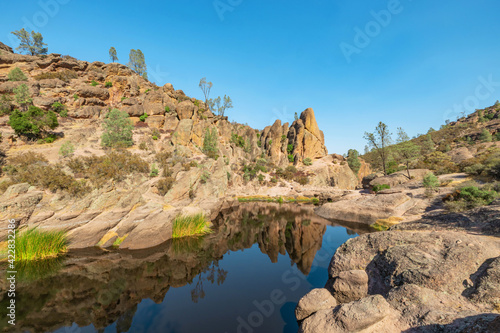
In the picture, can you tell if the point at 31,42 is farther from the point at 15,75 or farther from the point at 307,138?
the point at 307,138

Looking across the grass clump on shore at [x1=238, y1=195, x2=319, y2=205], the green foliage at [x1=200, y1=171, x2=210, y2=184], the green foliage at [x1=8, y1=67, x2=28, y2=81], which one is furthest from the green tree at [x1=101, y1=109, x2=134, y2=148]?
the green foliage at [x1=8, y1=67, x2=28, y2=81]

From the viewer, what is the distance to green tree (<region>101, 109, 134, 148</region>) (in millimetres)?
34306

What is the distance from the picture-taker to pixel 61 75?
52.0 metres

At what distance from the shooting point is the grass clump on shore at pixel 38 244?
39.6 ft

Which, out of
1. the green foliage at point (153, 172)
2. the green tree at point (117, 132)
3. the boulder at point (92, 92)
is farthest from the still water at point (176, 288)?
the boulder at point (92, 92)

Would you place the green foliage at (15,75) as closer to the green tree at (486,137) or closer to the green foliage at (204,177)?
the green foliage at (204,177)

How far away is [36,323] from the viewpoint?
292 inches

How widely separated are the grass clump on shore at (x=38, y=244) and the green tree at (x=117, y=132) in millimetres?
22861

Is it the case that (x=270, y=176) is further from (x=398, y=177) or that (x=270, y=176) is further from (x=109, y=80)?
(x=109, y=80)

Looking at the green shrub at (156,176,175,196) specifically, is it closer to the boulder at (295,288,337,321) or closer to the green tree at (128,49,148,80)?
the boulder at (295,288,337,321)

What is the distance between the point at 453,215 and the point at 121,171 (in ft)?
105

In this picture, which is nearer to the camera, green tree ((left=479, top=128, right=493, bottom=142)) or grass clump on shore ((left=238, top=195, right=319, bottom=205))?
grass clump on shore ((left=238, top=195, right=319, bottom=205))

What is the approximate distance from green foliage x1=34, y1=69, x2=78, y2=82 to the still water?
207ft

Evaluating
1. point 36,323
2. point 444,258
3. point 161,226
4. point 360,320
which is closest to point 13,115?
point 161,226
